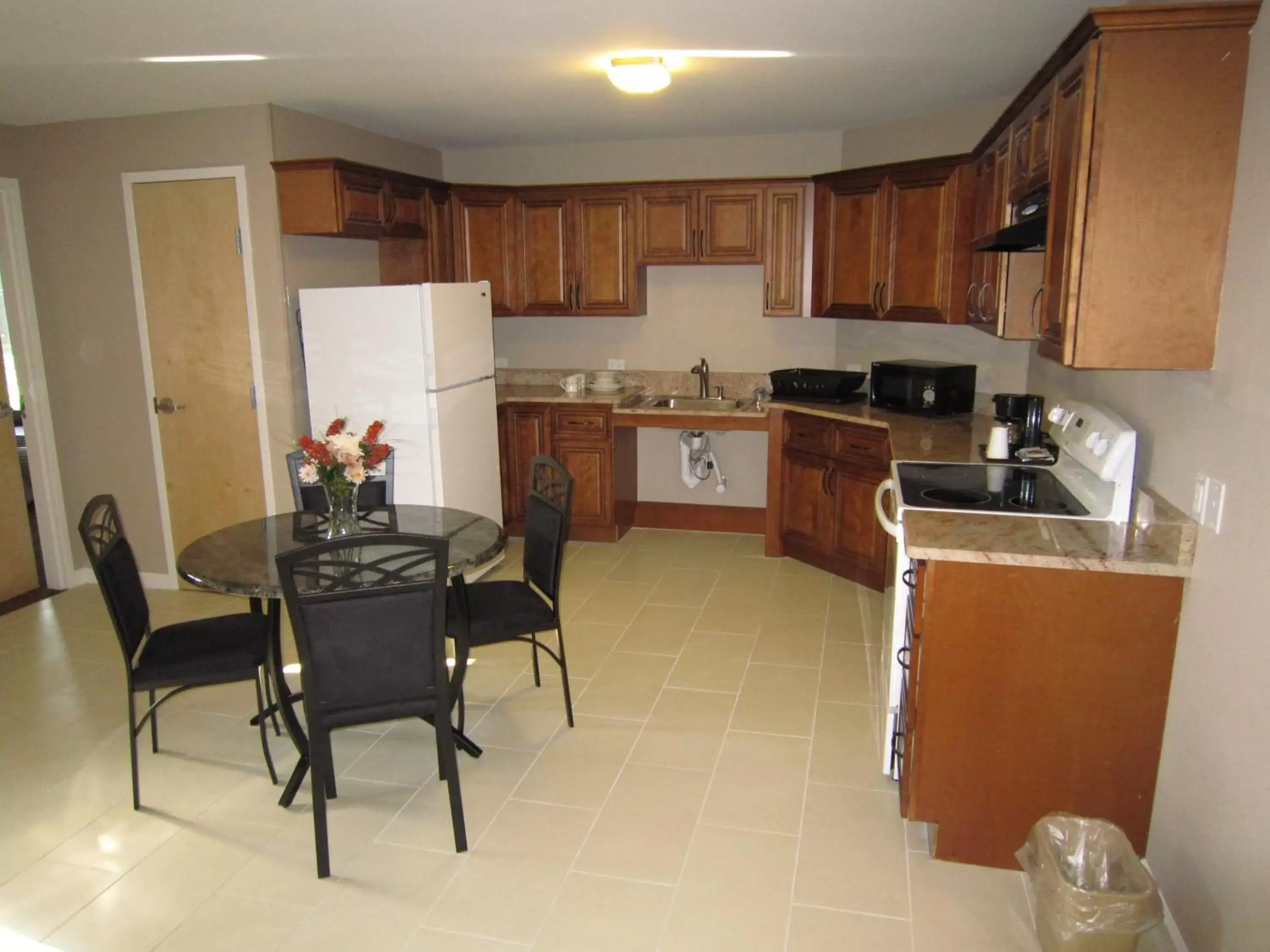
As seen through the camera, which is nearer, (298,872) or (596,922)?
(596,922)

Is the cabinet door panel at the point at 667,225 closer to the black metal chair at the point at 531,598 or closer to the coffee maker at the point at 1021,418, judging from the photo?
the coffee maker at the point at 1021,418

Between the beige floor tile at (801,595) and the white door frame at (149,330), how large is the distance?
8.54 feet

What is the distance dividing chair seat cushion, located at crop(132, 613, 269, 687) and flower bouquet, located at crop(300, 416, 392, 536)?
430mm

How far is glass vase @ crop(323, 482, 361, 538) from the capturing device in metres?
2.85

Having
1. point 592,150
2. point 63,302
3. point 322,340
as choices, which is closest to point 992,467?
point 322,340

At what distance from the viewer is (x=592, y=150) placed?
214 inches

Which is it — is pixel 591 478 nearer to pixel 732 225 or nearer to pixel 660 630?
pixel 660 630

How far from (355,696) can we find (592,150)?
404 centimetres

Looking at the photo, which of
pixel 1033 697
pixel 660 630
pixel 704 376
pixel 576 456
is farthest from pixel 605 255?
pixel 1033 697

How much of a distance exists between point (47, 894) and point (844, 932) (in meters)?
2.12

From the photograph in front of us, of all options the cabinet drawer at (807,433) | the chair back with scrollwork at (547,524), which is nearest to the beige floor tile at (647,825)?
the chair back with scrollwork at (547,524)

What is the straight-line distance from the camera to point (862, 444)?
4.45 metres

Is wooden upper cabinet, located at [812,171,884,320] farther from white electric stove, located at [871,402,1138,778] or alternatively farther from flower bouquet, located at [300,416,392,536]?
flower bouquet, located at [300,416,392,536]

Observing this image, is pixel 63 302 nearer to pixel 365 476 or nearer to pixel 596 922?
pixel 365 476
